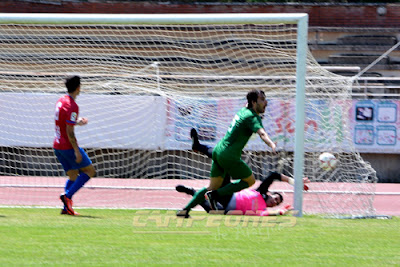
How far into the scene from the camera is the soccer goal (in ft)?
35.3

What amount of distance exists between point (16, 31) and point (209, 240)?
714 cm

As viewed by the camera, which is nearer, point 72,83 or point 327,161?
point 72,83

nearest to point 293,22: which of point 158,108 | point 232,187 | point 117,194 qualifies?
point 232,187

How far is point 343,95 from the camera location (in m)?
10.4

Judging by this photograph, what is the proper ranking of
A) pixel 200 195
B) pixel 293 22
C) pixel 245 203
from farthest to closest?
pixel 293 22
pixel 245 203
pixel 200 195

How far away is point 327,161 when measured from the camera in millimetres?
10250

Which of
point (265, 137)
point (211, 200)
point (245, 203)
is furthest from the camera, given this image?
point (245, 203)

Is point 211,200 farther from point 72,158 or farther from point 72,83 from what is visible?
point 72,83

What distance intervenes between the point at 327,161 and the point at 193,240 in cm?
408

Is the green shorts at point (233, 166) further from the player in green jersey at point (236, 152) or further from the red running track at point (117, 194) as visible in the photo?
the red running track at point (117, 194)

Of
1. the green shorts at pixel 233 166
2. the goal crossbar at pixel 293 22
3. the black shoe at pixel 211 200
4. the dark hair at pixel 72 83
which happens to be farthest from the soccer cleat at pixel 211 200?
the dark hair at pixel 72 83

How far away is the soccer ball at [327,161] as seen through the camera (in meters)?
10.2

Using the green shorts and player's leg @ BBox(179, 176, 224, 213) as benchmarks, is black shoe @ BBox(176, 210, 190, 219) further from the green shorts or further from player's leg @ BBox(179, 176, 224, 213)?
the green shorts

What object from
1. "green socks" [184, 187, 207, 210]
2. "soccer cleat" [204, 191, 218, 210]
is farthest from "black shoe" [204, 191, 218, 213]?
"green socks" [184, 187, 207, 210]
